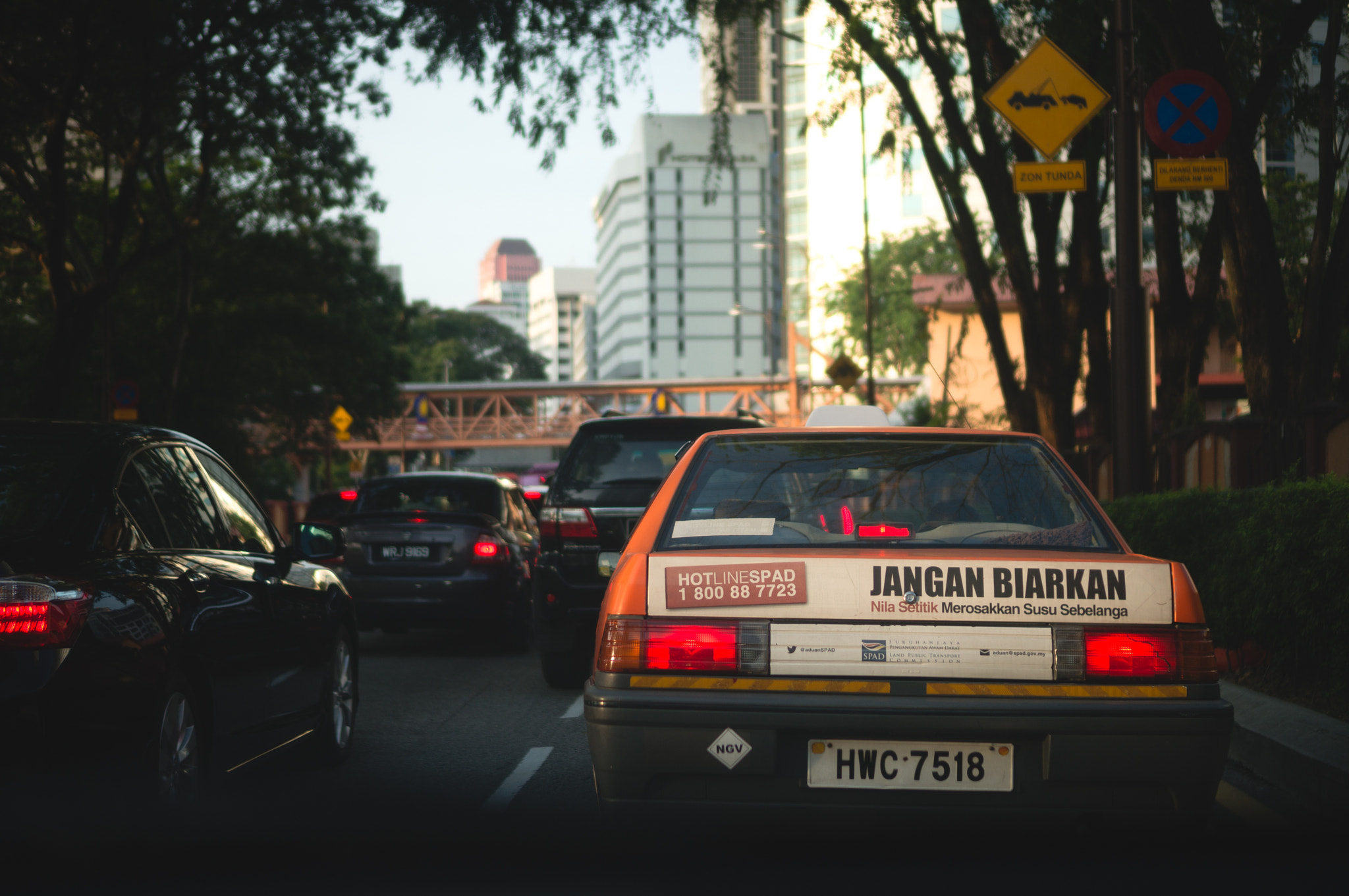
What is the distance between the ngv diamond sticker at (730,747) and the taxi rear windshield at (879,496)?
2.26 ft

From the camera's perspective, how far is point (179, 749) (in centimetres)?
472

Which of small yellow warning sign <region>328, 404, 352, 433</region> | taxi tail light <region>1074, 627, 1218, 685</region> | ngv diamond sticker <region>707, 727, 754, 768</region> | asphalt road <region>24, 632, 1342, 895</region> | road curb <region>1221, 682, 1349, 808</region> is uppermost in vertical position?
small yellow warning sign <region>328, 404, 352, 433</region>

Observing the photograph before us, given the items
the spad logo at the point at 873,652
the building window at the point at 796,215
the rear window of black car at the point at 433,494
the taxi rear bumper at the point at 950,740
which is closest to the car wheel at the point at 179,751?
the taxi rear bumper at the point at 950,740

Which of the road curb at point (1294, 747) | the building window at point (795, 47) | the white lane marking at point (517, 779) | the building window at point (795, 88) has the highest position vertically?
the building window at point (795, 47)

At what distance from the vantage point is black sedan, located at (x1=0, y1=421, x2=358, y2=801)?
13.3 ft

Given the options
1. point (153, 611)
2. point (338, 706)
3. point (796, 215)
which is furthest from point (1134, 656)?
point (796, 215)

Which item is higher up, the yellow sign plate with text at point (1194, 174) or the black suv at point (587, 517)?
the yellow sign plate with text at point (1194, 174)

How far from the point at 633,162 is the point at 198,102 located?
142m

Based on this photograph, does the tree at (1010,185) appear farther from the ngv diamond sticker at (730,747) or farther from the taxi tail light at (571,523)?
the ngv diamond sticker at (730,747)

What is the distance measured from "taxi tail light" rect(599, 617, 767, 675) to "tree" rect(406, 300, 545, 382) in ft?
415

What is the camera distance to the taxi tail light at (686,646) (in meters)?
4.08

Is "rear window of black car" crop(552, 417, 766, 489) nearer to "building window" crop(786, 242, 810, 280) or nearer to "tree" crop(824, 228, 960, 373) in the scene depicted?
"tree" crop(824, 228, 960, 373)

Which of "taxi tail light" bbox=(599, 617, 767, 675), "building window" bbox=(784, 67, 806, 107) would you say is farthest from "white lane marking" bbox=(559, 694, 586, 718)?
"building window" bbox=(784, 67, 806, 107)

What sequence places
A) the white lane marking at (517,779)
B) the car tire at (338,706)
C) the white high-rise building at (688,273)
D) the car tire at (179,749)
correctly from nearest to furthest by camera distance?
1. the car tire at (179,749)
2. the white lane marking at (517,779)
3. the car tire at (338,706)
4. the white high-rise building at (688,273)
